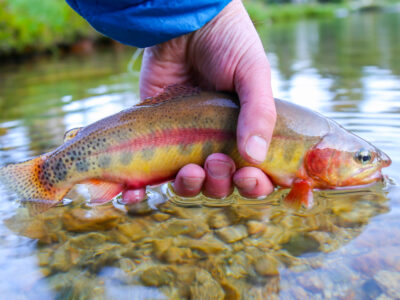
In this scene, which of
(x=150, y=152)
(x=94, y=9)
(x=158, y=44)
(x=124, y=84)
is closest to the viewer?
(x=150, y=152)

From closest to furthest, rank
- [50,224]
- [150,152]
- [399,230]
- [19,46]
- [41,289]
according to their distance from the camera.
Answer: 1. [41,289]
2. [399,230]
3. [150,152]
4. [50,224]
5. [19,46]

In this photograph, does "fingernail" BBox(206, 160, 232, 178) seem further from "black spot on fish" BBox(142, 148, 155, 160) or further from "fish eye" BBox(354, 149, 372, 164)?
"fish eye" BBox(354, 149, 372, 164)

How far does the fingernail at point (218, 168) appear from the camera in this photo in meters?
2.18

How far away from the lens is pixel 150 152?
7.41 ft

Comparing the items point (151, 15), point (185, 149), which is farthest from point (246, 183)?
point (151, 15)

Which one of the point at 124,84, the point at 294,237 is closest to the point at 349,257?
the point at 294,237

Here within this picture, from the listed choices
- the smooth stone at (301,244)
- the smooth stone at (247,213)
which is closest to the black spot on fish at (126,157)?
the smooth stone at (247,213)

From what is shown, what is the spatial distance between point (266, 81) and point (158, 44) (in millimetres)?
1135

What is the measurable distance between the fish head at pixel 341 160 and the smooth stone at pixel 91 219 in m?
1.17

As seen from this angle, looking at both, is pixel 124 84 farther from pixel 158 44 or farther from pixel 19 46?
pixel 19 46

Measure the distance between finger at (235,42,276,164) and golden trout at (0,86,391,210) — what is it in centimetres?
15

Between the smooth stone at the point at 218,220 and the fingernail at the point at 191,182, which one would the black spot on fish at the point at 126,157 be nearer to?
the fingernail at the point at 191,182

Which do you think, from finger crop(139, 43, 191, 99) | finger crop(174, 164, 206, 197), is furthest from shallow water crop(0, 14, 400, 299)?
finger crop(139, 43, 191, 99)

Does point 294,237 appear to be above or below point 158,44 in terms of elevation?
below
